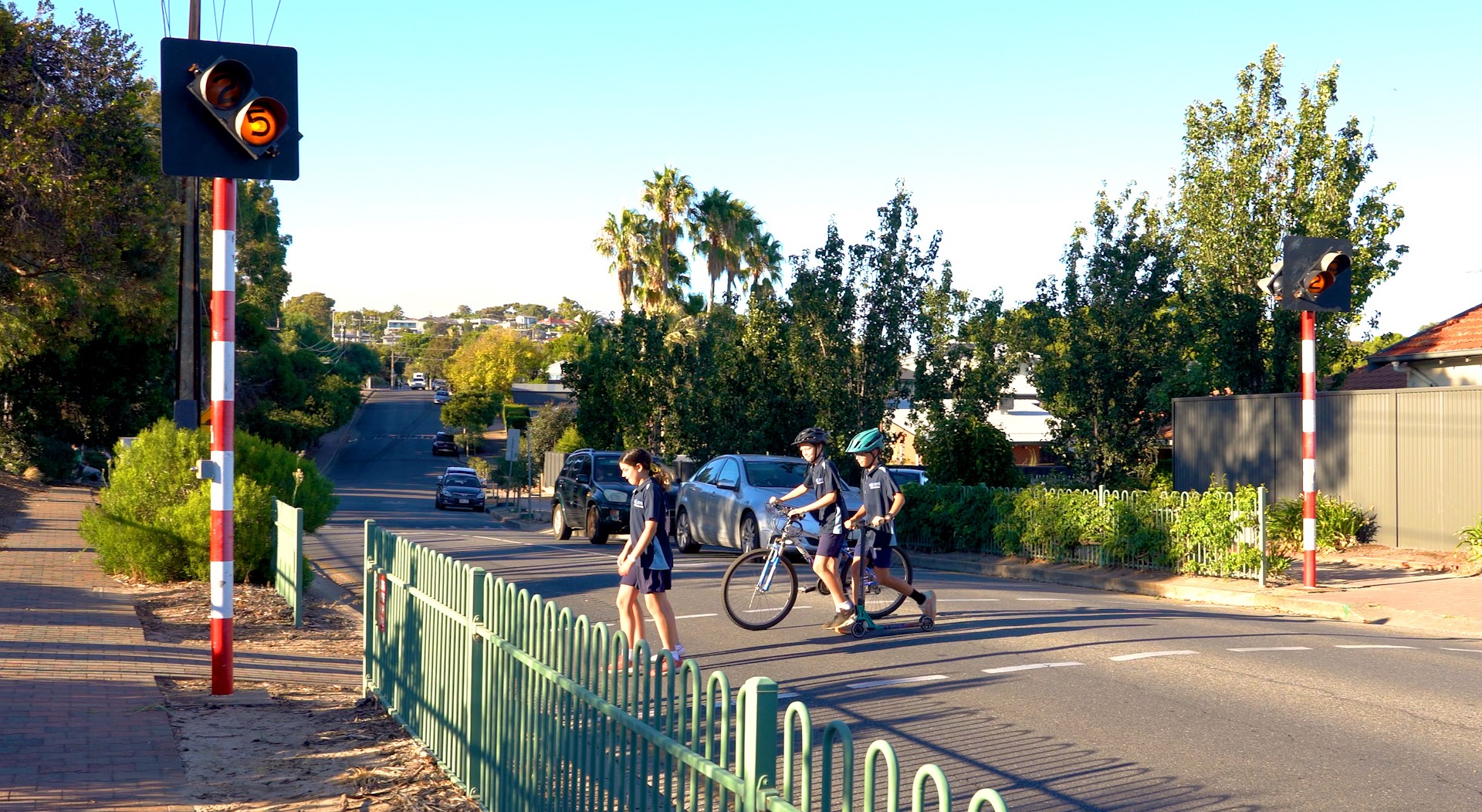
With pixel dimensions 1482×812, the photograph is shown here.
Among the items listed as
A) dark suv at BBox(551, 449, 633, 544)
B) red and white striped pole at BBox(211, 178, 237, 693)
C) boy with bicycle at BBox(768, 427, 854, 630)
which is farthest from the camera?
dark suv at BBox(551, 449, 633, 544)

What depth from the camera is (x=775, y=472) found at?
20.0 metres

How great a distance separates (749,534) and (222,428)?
36.9 ft

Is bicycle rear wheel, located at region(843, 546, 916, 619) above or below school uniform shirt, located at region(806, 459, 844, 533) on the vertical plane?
below

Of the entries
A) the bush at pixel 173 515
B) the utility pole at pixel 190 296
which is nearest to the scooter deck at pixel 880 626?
the bush at pixel 173 515

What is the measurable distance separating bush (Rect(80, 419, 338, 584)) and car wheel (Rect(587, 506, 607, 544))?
892cm

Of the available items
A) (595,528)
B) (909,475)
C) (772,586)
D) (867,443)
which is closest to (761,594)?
(772,586)

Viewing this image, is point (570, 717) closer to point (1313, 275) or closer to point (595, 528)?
point (1313, 275)

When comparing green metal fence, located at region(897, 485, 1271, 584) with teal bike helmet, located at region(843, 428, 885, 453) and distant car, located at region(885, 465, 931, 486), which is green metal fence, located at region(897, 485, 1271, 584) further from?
teal bike helmet, located at region(843, 428, 885, 453)

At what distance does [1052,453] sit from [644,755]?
24.7 meters

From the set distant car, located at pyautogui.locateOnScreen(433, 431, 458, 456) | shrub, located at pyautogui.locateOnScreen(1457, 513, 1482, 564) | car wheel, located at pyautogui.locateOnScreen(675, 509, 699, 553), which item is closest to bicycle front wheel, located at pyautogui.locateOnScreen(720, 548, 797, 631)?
car wheel, located at pyautogui.locateOnScreen(675, 509, 699, 553)

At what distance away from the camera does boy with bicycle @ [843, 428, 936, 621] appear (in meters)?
11.1

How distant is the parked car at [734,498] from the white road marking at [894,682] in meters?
8.70

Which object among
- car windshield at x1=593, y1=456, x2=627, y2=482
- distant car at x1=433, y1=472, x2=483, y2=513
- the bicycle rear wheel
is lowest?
distant car at x1=433, y1=472, x2=483, y2=513

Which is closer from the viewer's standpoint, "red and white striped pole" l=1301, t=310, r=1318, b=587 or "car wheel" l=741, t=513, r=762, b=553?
"red and white striped pole" l=1301, t=310, r=1318, b=587
